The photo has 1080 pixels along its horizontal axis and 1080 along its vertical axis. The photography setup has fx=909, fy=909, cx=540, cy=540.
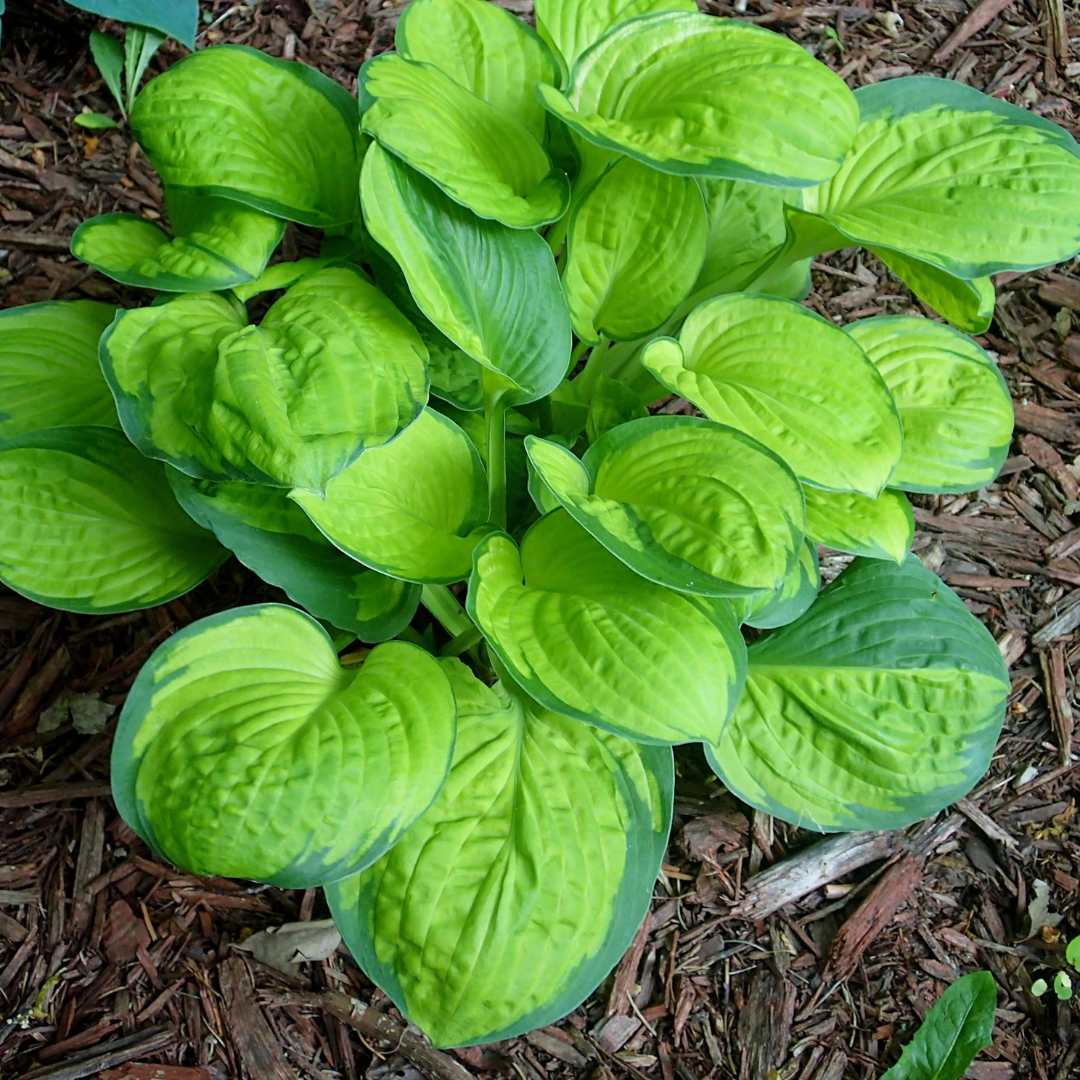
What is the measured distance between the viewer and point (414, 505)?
1.09m

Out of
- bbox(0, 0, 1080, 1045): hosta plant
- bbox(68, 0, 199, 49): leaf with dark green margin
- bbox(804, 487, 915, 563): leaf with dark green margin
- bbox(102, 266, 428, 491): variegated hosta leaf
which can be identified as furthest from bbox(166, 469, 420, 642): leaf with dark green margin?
bbox(68, 0, 199, 49): leaf with dark green margin

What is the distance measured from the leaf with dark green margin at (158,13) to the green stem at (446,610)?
3.24ft

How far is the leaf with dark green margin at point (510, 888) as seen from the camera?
96 centimetres

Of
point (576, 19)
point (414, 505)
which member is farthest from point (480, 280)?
point (576, 19)

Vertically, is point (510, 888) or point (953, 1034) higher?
point (510, 888)

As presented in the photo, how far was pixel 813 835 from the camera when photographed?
1.36 m

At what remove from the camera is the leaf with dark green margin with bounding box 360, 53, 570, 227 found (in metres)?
0.95

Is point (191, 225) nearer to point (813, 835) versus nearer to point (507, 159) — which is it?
point (507, 159)

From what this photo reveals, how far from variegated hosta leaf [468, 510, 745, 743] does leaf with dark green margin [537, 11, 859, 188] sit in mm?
435

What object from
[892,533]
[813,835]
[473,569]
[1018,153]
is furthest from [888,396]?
[813,835]

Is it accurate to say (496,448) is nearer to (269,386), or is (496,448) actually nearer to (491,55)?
(269,386)

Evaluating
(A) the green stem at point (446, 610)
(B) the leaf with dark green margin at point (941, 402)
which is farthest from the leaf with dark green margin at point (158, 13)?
(B) the leaf with dark green margin at point (941, 402)

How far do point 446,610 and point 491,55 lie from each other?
748 mm

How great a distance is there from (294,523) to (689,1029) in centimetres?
87
